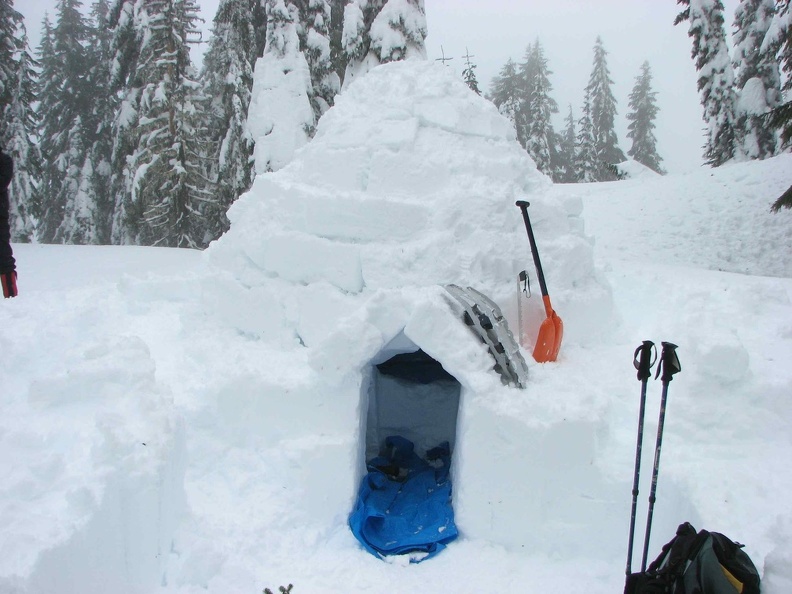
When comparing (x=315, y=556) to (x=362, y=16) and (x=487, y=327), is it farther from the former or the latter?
(x=362, y=16)

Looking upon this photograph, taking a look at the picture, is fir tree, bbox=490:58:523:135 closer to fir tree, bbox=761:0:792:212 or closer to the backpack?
fir tree, bbox=761:0:792:212

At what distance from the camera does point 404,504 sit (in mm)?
4762

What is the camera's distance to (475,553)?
4117mm

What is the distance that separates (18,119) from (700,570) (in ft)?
62.3

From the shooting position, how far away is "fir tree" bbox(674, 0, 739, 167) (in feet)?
46.9

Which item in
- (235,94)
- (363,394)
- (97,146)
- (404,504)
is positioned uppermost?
(235,94)

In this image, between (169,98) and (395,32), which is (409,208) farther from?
(169,98)

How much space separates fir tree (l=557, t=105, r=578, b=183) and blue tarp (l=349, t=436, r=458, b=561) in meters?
26.6

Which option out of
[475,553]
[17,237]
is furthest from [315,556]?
[17,237]

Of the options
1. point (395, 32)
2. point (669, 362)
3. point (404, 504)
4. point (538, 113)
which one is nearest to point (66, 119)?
point (395, 32)

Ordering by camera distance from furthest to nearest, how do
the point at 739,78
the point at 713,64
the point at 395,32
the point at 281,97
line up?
the point at 739,78 < the point at 713,64 < the point at 281,97 < the point at 395,32

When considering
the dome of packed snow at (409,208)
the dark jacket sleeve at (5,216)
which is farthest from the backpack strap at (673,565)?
the dark jacket sleeve at (5,216)

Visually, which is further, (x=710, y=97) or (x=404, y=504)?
(x=710, y=97)

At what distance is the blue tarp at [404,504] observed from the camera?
4191mm
